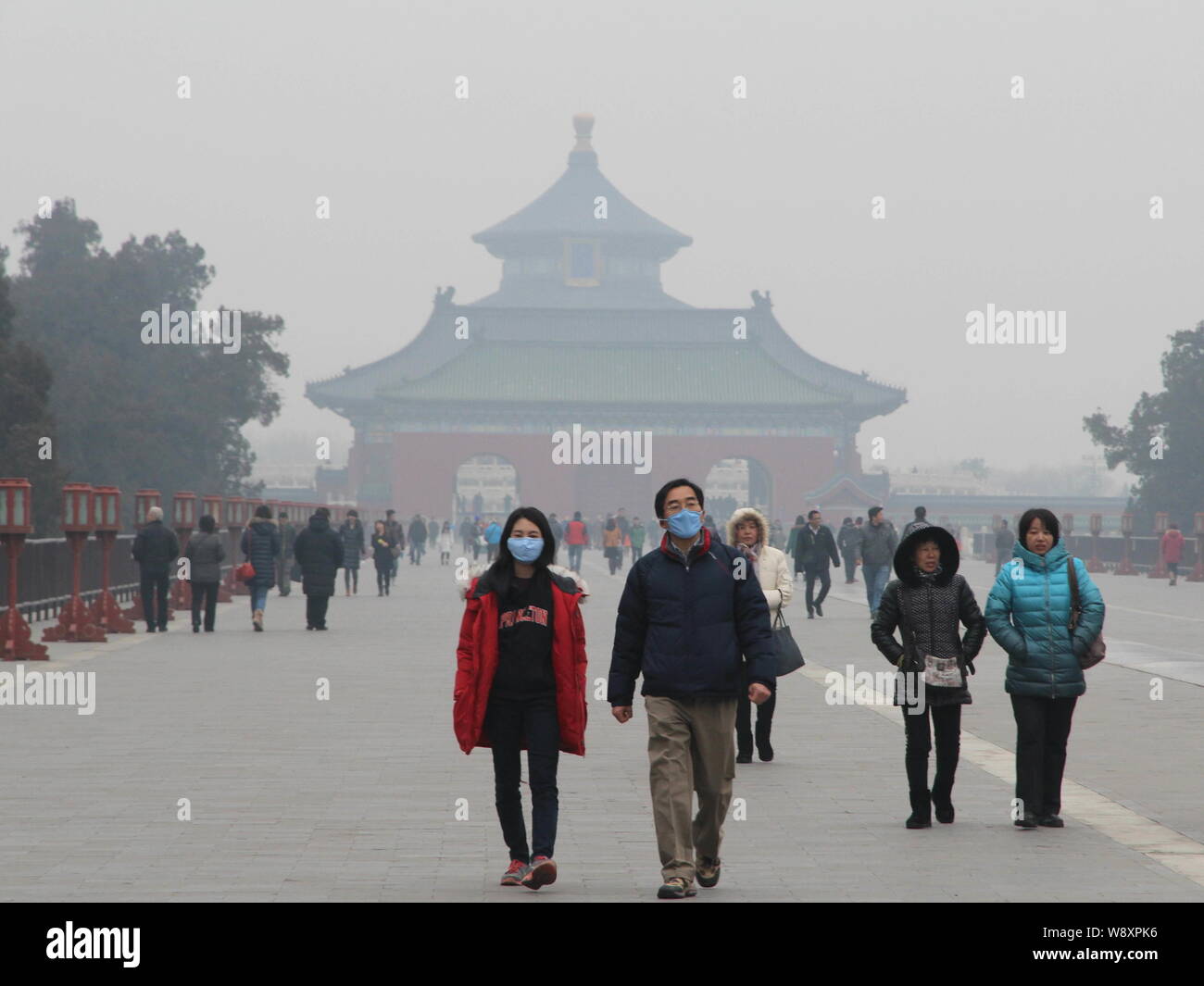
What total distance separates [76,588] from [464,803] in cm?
1116

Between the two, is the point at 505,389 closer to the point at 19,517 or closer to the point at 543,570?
the point at 19,517

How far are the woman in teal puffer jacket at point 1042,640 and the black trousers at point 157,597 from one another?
13.7 m

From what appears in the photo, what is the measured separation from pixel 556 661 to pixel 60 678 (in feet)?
28.9

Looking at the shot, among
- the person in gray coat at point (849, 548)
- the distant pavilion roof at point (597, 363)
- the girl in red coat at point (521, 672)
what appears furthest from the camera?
the distant pavilion roof at point (597, 363)

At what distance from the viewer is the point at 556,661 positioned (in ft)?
23.0

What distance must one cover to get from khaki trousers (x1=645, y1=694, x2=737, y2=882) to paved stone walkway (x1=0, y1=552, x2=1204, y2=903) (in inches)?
9.1

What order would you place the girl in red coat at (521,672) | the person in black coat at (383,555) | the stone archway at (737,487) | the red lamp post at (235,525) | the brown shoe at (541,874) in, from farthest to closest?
the stone archway at (737,487)
the person in black coat at (383,555)
the red lamp post at (235,525)
the girl in red coat at (521,672)
the brown shoe at (541,874)

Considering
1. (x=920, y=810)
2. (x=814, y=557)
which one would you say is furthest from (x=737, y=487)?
(x=920, y=810)

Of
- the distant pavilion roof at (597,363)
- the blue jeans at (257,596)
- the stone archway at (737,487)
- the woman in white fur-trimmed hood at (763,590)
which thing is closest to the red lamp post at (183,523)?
the blue jeans at (257,596)

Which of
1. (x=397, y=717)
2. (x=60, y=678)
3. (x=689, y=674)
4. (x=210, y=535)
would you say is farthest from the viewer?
(x=210, y=535)

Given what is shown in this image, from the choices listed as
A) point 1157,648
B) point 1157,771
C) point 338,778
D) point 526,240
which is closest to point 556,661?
point 338,778

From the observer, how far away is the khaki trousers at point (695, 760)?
22.4 ft

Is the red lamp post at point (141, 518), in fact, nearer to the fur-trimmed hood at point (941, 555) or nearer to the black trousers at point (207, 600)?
the black trousers at point (207, 600)

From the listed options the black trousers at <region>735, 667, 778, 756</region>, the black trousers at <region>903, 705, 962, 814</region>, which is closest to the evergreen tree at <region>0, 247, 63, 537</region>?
the black trousers at <region>735, 667, 778, 756</region>
